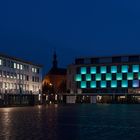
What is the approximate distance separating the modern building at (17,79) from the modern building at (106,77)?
97.2ft

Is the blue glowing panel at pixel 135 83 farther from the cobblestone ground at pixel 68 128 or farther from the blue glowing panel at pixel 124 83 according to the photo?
the cobblestone ground at pixel 68 128

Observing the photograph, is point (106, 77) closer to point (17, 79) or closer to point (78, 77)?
point (78, 77)

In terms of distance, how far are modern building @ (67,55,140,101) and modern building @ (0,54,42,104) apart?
29631mm

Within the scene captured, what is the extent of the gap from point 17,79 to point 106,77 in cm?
4966

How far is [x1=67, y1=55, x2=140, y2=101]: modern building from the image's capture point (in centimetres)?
15538

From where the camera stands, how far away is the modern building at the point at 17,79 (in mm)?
111625

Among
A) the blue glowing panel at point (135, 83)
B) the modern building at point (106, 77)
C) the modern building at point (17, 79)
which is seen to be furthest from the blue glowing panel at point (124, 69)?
the modern building at point (17, 79)

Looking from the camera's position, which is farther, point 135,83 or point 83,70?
point 83,70

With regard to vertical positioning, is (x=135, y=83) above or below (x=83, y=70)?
below

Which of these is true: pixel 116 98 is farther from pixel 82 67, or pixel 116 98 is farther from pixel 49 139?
pixel 49 139

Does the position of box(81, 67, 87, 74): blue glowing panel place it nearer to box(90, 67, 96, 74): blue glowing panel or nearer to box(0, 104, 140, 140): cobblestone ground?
box(90, 67, 96, 74): blue glowing panel

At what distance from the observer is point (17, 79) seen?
398 ft

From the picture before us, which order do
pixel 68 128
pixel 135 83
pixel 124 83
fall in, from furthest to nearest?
pixel 124 83 → pixel 135 83 → pixel 68 128

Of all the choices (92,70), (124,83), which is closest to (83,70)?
(92,70)
